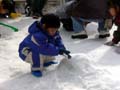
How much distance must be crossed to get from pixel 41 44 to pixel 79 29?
1392 millimetres

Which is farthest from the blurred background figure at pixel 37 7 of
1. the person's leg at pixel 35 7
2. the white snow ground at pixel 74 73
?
the white snow ground at pixel 74 73

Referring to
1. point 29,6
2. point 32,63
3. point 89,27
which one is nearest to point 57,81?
point 32,63

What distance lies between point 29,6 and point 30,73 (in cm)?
326

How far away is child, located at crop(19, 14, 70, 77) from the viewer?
2795mm

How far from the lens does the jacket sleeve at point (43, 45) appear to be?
2.79 meters

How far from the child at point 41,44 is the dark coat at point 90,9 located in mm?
1183

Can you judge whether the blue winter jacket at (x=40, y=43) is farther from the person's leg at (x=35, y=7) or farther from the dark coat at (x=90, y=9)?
the person's leg at (x=35, y=7)

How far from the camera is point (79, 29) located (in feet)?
13.5

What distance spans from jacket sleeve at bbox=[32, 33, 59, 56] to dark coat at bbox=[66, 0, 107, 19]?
131 centimetres

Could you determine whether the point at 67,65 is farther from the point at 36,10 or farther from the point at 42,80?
the point at 36,10

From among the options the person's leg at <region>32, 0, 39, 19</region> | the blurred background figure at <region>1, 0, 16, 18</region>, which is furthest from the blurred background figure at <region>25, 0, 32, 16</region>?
the blurred background figure at <region>1, 0, 16, 18</region>

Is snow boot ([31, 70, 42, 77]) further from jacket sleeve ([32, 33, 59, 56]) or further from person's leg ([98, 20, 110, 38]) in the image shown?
person's leg ([98, 20, 110, 38])

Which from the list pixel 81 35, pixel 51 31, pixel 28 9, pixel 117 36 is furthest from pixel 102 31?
pixel 28 9

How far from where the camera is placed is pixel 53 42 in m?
2.97
